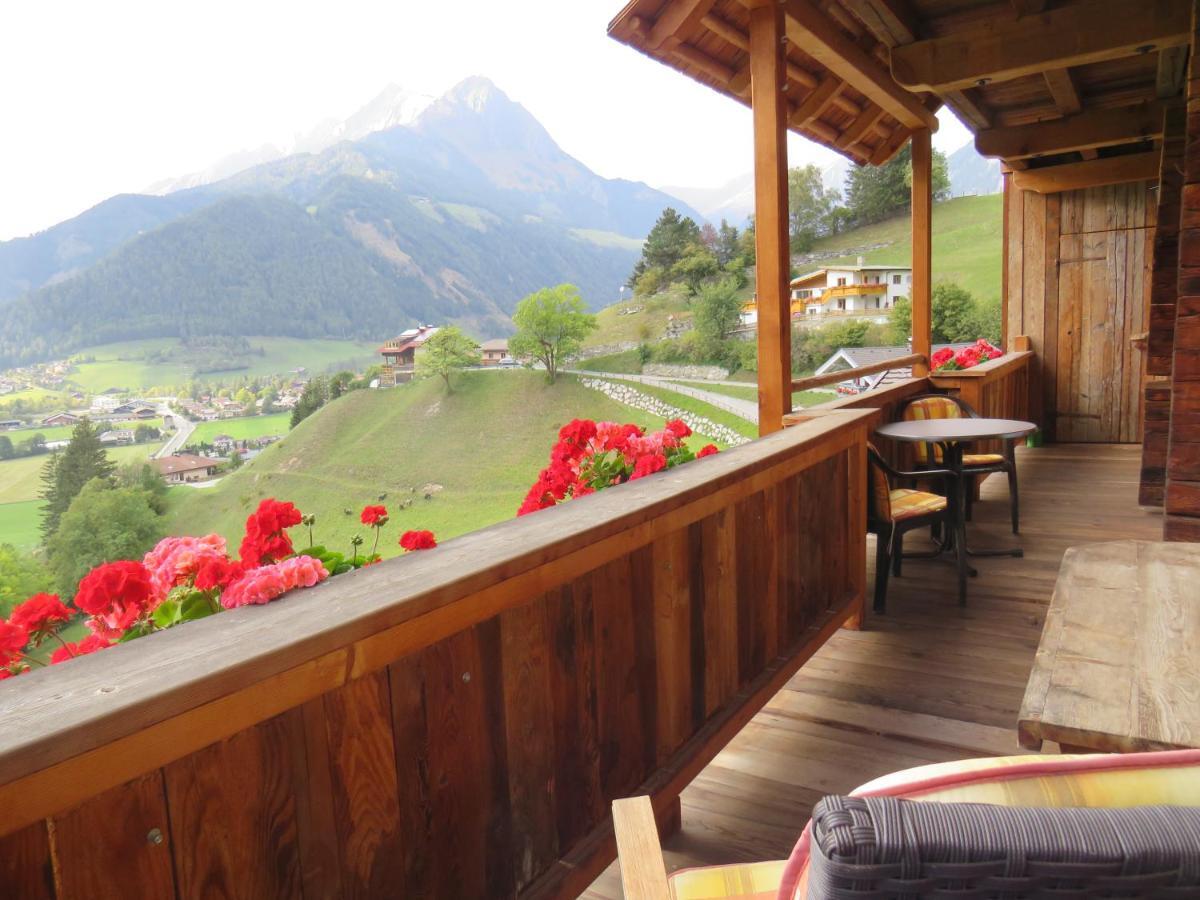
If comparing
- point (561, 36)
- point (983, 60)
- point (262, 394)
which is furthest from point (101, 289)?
point (561, 36)

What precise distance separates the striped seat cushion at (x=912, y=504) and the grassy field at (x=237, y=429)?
10.1ft

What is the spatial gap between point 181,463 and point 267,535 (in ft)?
10.5

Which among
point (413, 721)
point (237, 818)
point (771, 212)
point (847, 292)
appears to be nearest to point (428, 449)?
point (771, 212)

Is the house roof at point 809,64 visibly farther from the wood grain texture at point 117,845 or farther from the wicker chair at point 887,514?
the wood grain texture at point 117,845

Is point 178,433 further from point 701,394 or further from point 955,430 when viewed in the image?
point 955,430

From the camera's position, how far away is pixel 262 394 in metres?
4.55

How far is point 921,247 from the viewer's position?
210 inches

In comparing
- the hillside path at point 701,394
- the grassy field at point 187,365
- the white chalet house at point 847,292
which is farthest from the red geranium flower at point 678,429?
the white chalet house at point 847,292

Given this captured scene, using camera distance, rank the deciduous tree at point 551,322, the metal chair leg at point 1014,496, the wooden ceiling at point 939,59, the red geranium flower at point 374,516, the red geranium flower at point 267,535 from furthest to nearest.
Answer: the deciduous tree at point 551,322, the metal chair leg at point 1014,496, the wooden ceiling at point 939,59, the red geranium flower at point 374,516, the red geranium flower at point 267,535

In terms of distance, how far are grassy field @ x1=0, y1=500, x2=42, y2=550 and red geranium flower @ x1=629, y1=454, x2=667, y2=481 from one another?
2.50 metres

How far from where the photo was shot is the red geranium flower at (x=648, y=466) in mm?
2096

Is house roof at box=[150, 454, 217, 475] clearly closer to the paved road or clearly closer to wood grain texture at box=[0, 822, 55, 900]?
the paved road

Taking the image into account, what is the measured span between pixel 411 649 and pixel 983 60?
397 cm

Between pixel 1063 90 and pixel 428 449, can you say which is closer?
pixel 1063 90
